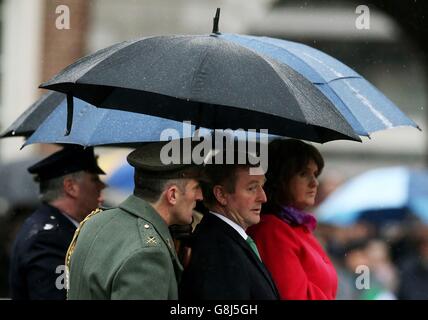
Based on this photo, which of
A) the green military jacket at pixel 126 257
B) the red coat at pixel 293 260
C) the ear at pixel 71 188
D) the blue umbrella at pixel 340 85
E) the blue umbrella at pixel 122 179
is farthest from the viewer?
the blue umbrella at pixel 122 179

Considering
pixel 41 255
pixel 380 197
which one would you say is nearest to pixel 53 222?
pixel 41 255

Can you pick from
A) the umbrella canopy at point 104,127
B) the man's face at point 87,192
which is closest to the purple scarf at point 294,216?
the umbrella canopy at point 104,127

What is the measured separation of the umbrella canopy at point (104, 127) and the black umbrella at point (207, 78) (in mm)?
686

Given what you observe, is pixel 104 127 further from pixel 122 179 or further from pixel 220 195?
pixel 122 179

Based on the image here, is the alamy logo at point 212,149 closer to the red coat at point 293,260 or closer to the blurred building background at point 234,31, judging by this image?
the red coat at point 293,260

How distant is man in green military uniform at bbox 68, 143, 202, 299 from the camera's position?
13.9ft

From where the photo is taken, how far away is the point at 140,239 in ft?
14.2

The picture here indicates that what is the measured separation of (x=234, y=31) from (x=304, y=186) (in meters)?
12.6

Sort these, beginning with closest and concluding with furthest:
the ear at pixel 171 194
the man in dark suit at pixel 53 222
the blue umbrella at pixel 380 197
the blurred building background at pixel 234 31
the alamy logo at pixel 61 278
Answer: the ear at pixel 171 194, the alamy logo at pixel 61 278, the man in dark suit at pixel 53 222, the blue umbrella at pixel 380 197, the blurred building background at pixel 234 31

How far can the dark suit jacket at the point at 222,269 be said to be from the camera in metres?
4.44

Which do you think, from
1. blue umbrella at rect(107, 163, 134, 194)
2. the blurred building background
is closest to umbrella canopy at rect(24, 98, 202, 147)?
the blurred building background

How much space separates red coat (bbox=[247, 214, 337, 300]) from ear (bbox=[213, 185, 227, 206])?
0.51m

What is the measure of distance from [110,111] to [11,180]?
6.53 metres

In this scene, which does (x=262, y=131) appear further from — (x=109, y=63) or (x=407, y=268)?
(x=407, y=268)
